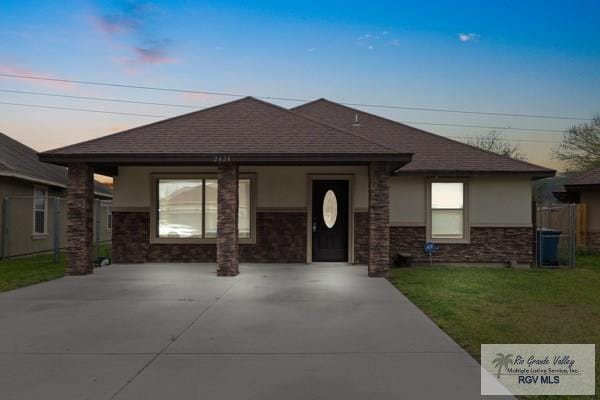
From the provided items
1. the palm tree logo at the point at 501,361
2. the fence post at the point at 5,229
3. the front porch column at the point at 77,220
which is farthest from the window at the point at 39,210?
the palm tree logo at the point at 501,361

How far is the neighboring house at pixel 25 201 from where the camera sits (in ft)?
52.2

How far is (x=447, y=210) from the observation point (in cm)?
1373

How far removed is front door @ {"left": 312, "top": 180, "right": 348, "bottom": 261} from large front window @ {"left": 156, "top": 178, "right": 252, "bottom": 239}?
7.21 feet

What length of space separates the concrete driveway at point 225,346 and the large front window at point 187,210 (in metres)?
4.32

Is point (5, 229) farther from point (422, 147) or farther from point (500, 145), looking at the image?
point (500, 145)

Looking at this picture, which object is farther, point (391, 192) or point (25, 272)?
point (391, 192)

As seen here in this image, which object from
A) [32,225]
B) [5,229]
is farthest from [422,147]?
[32,225]

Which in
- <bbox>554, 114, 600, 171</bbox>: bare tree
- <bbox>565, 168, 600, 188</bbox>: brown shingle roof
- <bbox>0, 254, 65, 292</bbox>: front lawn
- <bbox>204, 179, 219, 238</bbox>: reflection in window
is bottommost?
<bbox>0, 254, 65, 292</bbox>: front lawn

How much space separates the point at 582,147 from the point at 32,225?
1351 inches

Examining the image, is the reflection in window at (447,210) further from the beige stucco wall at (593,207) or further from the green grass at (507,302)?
the beige stucco wall at (593,207)

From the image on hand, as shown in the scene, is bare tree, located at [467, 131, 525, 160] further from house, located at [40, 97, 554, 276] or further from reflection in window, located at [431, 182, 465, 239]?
reflection in window, located at [431, 182, 465, 239]

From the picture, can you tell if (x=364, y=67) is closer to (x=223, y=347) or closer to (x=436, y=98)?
(x=436, y=98)

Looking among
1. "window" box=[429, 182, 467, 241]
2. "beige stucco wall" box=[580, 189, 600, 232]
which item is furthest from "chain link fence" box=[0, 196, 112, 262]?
"beige stucco wall" box=[580, 189, 600, 232]

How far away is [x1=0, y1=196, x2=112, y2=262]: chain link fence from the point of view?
50.3 ft
